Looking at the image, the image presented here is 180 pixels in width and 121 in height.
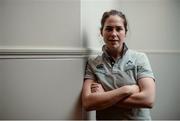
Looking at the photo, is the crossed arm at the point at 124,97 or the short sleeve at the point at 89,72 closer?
the crossed arm at the point at 124,97

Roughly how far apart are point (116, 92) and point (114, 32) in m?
0.37

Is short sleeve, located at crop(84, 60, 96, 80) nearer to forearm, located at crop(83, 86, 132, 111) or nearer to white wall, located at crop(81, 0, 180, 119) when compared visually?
forearm, located at crop(83, 86, 132, 111)

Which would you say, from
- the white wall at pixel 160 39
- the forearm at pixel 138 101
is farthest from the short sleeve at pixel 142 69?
the white wall at pixel 160 39

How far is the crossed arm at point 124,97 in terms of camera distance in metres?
1.34

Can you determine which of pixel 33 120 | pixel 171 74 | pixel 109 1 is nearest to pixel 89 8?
pixel 109 1

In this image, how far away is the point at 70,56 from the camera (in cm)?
149

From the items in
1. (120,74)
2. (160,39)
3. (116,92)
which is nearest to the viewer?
(116,92)

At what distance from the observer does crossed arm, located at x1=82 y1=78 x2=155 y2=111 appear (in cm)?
134

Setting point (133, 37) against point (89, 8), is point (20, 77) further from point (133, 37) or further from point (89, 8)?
point (133, 37)

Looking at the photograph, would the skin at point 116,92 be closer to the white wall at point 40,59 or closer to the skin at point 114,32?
the skin at point 114,32

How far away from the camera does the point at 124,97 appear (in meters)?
1.34

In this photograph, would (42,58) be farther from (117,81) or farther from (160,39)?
(160,39)

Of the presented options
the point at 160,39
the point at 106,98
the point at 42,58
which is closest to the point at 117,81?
the point at 106,98

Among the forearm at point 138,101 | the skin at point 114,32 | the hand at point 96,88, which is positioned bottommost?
the forearm at point 138,101
